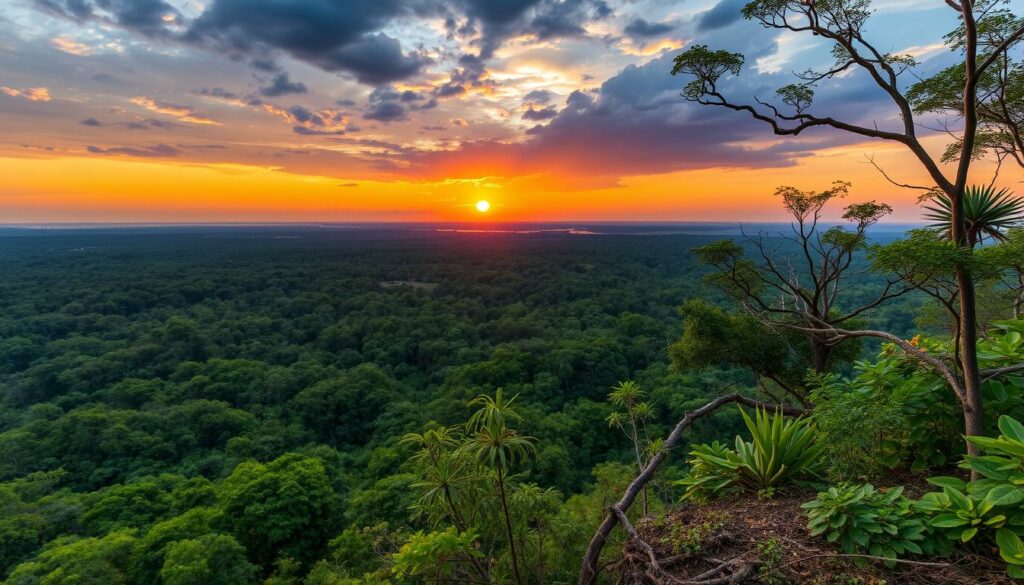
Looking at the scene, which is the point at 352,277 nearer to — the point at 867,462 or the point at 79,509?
the point at 79,509

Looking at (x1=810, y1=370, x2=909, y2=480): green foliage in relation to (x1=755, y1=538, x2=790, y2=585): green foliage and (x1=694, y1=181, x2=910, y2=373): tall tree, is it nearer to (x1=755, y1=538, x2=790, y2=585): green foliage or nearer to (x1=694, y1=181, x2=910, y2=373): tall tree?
(x1=755, y1=538, x2=790, y2=585): green foliage

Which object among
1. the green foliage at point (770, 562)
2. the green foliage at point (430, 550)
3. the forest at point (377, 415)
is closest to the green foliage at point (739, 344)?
the forest at point (377, 415)

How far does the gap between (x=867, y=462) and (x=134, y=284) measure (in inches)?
3806

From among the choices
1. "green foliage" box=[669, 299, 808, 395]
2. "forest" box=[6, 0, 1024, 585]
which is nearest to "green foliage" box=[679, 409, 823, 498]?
"forest" box=[6, 0, 1024, 585]

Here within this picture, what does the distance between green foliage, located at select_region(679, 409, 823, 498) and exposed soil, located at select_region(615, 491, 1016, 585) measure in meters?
0.22

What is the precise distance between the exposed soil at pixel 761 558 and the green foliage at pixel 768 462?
22 centimetres

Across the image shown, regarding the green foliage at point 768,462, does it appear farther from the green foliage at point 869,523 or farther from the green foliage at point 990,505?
the green foliage at point 990,505

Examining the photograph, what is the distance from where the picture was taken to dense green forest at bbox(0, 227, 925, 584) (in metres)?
13.8

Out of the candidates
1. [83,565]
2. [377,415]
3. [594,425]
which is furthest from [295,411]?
[594,425]

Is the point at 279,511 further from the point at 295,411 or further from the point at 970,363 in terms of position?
the point at 970,363

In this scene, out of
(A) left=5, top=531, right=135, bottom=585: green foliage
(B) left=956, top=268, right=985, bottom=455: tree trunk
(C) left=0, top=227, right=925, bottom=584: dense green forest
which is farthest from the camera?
(C) left=0, top=227, right=925, bottom=584: dense green forest

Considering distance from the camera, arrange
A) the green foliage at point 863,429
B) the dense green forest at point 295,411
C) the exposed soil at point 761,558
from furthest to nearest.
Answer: the dense green forest at point 295,411
the green foliage at point 863,429
the exposed soil at point 761,558

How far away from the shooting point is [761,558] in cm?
275

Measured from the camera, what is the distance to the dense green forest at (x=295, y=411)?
45.3ft
